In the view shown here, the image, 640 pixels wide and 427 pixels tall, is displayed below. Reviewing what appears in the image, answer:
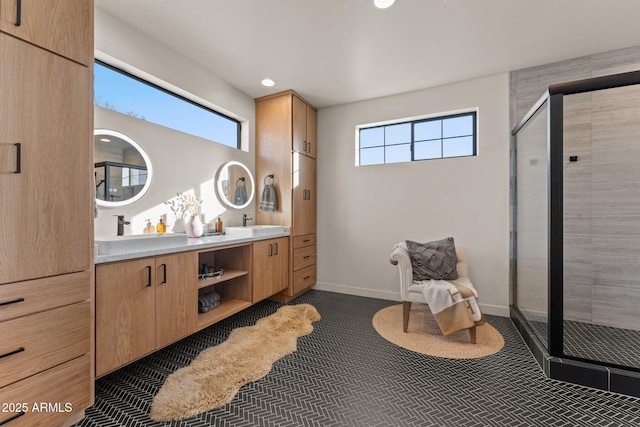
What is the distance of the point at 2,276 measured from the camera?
3.87ft

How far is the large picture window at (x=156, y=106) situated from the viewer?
2186 mm

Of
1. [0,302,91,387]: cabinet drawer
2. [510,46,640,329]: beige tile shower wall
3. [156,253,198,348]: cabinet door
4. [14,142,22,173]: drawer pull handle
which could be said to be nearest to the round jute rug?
[510,46,640,329]: beige tile shower wall

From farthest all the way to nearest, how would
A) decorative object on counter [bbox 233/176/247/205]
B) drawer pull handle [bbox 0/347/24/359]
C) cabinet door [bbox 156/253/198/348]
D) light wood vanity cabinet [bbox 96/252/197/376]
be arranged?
decorative object on counter [bbox 233/176/247/205], cabinet door [bbox 156/253/198/348], light wood vanity cabinet [bbox 96/252/197/376], drawer pull handle [bbox 0/347/24/359]

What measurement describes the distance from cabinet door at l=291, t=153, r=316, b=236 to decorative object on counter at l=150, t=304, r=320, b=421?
4.12 ft

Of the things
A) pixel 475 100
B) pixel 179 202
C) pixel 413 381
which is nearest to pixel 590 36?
pixel 475 100

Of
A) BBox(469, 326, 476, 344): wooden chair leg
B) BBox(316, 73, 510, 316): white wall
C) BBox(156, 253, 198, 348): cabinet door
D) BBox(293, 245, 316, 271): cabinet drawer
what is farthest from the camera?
BBox(293, 245, 316, 271): cabinet drawer

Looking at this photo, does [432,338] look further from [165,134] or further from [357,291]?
[165,134]

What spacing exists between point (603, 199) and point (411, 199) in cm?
178

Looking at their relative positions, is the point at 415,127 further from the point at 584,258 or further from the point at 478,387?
the point at 478,387

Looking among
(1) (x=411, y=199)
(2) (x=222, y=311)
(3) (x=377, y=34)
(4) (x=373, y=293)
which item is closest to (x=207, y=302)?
(2) (x=222, y=311)

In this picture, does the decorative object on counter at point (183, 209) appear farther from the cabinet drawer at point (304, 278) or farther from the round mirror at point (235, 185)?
the cabinet drawer at point (304, 278)

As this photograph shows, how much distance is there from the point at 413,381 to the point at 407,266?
997 mm

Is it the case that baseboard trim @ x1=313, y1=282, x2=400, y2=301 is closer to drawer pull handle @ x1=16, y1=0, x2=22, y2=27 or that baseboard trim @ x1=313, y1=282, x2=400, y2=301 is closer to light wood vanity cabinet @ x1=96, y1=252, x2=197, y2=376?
light wood vanity cabinet @ x1=96, y1=252, x2=197, y2=376

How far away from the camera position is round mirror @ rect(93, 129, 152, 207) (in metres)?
2.12
